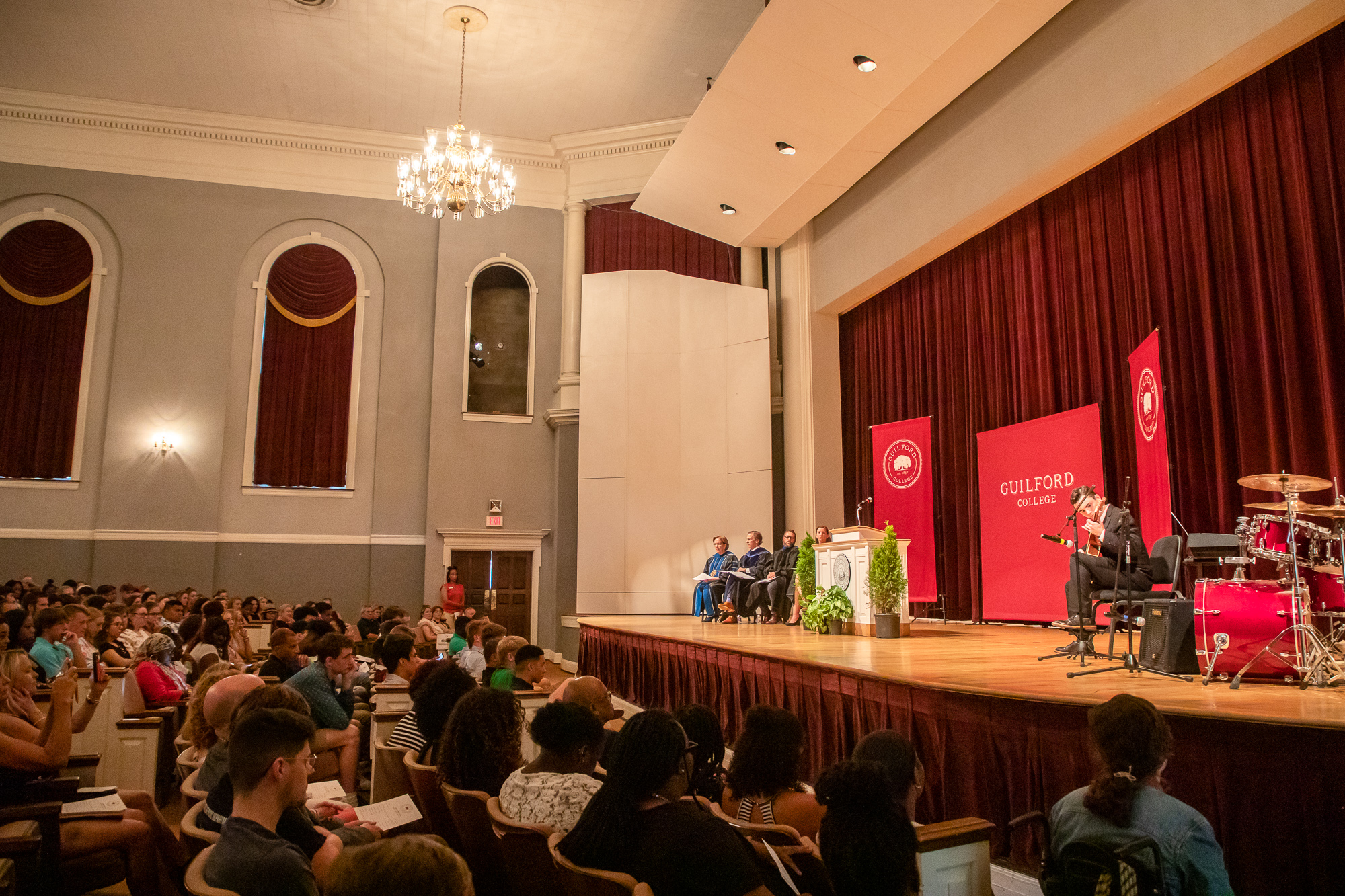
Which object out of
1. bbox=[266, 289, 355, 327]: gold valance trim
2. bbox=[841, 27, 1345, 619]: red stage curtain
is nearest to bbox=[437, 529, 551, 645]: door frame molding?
bbox=[266, 289, 355, 327]: gold valance trim

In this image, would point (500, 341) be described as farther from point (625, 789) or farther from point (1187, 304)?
point (625, 789)

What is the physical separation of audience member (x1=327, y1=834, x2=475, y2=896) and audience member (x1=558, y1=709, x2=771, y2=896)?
64cm

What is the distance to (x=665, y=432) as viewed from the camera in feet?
38.8

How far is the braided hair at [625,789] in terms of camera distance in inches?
78.7

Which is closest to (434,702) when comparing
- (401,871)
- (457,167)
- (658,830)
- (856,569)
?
(658,830)

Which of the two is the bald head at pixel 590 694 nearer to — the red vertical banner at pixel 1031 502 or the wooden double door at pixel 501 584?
the red vertical banner at pixel 1031 502

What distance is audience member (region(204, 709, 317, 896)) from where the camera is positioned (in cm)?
198

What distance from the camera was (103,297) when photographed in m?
12.1

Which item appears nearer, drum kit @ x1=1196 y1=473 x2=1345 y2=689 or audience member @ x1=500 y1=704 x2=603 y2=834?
audience member @ x1=500 y1=704 x2=603 y2=834

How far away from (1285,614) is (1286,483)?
621 millimetres

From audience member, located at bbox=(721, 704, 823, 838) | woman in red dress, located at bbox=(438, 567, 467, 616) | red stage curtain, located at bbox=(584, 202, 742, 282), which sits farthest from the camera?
red stage curtain, located at bbox=(584, 202, 742, 282)

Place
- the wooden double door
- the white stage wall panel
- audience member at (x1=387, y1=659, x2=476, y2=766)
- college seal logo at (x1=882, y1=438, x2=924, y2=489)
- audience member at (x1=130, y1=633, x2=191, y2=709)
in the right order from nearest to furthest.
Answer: audience member at (x1=387, y1=659, x2=476, y2=766)
audience member at (x1=130, y1=633, x2=191, y2=709)
college seal logo at (x1=882, y1=438, x2=924, y2=489)
the white stage wall panel
the wooden double door

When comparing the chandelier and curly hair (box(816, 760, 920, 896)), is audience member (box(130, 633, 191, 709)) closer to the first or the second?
curly hair (box(816, 760, 920, 896))

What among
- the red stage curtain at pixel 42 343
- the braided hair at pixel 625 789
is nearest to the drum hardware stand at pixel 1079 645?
the braided hair at pixel 625 789
